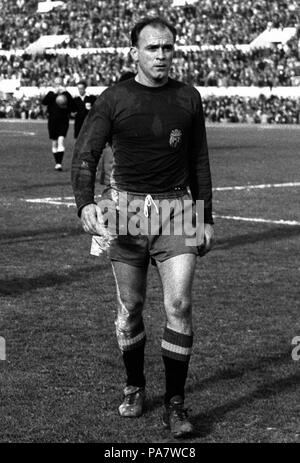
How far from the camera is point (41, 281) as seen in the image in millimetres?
11133

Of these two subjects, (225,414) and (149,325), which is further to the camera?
(149,325)

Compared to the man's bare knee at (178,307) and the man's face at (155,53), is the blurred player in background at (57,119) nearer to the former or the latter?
the man's face at (155,53)

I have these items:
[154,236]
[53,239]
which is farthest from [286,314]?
[53,239]

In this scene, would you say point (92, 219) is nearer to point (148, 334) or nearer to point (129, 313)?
point (129, 313)

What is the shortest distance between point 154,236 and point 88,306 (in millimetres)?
3782

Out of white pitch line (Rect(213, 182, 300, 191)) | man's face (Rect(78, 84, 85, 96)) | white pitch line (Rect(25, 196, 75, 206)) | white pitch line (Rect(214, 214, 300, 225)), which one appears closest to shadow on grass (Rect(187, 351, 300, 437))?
white pitch line (Rect(214, 214, 300, 225))

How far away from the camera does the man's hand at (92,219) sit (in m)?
6.06

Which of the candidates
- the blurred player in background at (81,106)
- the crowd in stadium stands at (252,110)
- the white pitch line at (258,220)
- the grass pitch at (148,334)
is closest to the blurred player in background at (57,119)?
the blurred player in background at (81,106)

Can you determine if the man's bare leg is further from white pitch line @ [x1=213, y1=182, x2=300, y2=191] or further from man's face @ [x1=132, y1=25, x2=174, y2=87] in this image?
white pitch line @ [x1=213, y1=182, x2=300, y2=191]

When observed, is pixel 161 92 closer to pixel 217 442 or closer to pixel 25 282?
pixel 217 442

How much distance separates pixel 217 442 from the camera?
589 cm

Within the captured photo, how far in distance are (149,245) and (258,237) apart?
842 cm

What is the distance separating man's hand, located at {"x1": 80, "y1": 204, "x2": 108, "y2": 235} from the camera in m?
6.06

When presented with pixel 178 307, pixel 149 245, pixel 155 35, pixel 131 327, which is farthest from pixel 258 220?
pixel 155 35
